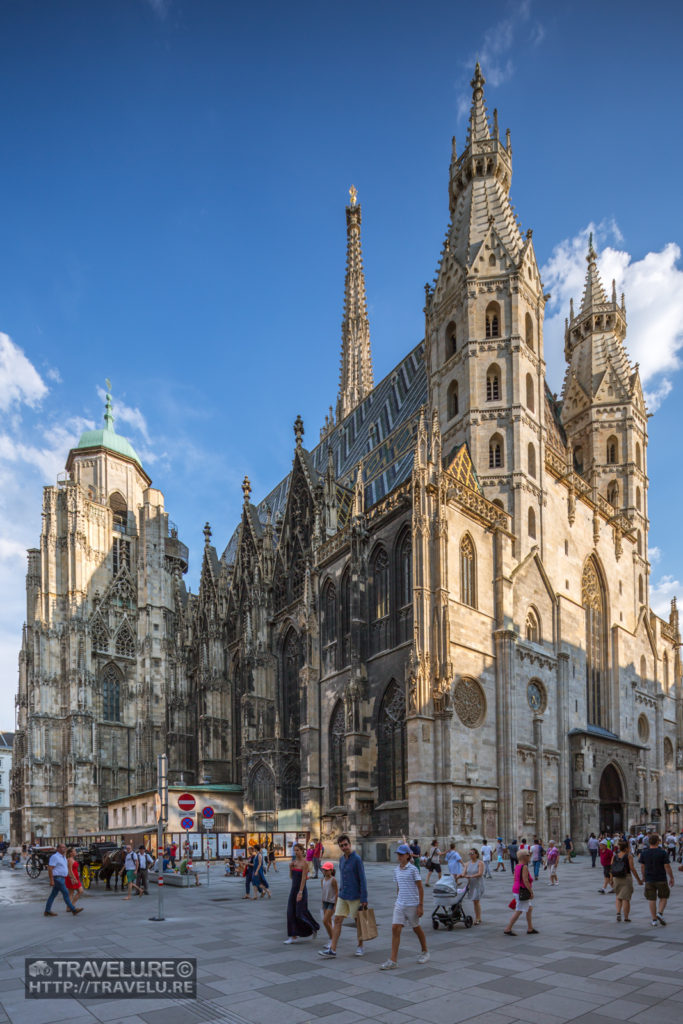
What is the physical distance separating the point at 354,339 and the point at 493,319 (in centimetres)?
4540

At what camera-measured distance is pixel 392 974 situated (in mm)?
10141

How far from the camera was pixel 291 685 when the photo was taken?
4628cm

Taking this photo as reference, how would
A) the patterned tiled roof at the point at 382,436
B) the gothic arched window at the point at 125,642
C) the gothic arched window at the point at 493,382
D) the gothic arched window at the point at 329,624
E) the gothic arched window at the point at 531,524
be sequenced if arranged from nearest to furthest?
the gothic arched window at the point at 531,524, the gothic arched window at the point at 493,382, the gothic arched window at the point at 329,624, the patterned tiled roof at the point at 382,436, the gothic arched window at the point at 125,642

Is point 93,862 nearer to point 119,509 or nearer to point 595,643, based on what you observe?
point 595,643

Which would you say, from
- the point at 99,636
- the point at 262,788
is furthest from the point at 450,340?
the point at 99,636

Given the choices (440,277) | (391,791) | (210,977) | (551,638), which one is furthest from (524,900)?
(440,277)

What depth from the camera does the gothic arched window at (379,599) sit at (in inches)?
1423

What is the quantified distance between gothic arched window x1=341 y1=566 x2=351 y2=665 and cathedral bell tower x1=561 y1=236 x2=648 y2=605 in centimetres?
1908

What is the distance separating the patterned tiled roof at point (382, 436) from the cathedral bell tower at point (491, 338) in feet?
9.90

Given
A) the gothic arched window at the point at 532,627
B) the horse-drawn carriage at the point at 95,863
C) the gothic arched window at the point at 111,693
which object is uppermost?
the gothic arched window at the point at 532,627

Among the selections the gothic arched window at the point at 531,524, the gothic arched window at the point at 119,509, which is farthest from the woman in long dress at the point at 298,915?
the gothic arched window at the point at 119,509

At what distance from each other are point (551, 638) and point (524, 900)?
88.0 ft

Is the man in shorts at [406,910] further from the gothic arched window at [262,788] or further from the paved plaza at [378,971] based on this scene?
the gothic arched window at [262,788]

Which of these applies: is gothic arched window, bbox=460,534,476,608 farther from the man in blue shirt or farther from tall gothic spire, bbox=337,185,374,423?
tall gothic spire, bbox=337,185,374,423
